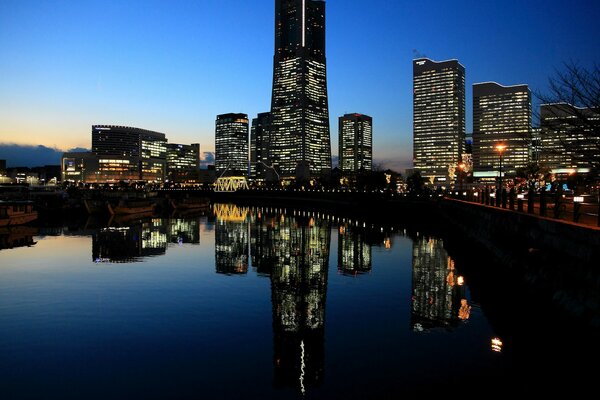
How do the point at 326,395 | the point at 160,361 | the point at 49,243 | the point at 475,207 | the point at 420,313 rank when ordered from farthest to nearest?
1. the point at 49,243
2. the point at 475,207
3. the point at 420,313
4. the point at 160,361
5. the point at 326,395

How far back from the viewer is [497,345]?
14078 mm

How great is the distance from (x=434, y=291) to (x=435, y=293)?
1.46 feet

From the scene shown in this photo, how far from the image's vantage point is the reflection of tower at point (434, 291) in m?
17.1

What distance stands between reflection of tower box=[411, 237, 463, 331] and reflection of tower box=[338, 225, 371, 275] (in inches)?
127

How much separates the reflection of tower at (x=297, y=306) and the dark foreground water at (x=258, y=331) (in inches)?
2.8

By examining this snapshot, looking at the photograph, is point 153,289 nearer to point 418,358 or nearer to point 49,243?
point 418,358

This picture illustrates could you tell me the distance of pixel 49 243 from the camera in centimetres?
3972

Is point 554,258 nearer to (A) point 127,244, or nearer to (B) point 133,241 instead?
(A) point 127,244

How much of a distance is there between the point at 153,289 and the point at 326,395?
1344cm

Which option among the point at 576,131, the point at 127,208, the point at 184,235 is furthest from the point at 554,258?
the point at 127,208

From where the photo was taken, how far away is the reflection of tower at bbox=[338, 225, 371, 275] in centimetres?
2807

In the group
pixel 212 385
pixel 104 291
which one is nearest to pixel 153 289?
pixel 104 291

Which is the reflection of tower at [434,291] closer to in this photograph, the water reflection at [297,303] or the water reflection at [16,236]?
the water reflection at [297,303]

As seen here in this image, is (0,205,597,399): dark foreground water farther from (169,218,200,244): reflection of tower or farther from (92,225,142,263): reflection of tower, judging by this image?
(169,218,200,244): reflection of tower
